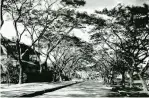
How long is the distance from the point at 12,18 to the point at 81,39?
17.3 meters

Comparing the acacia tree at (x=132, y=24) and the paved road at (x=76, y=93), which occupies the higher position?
the acacia tree at (x=132, y=24)

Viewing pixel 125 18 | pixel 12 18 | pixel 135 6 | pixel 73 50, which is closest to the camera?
pixel 135 6

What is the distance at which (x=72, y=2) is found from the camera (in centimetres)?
2900

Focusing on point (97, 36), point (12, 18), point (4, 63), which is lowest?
point (4, 63)

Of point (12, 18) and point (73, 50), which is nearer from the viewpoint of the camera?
point (12, 18)

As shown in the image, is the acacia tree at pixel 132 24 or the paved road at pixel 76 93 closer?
the paved road at pixel 76 93

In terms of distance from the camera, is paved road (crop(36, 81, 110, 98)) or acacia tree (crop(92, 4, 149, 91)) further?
acacia tree (crop(92, 4, 149, 91))

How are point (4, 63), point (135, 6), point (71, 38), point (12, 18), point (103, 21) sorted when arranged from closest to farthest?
point (135, 6) → point (103, 21) → point (12, 18) → point (4, 63) → point (71, 38)

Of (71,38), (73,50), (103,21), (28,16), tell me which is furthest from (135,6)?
(73,50)

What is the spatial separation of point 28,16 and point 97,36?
9739 millimetres

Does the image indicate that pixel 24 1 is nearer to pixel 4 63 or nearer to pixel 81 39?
pixel 4 63

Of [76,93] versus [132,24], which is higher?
[132,24]

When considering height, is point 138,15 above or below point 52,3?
below

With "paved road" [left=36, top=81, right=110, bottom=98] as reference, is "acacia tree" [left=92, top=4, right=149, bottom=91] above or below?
above
